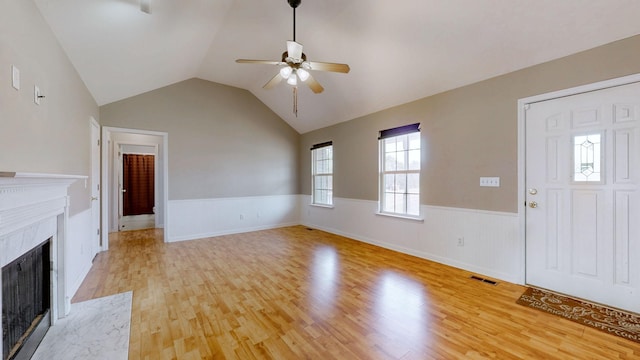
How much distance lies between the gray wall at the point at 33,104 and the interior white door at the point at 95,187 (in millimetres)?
858

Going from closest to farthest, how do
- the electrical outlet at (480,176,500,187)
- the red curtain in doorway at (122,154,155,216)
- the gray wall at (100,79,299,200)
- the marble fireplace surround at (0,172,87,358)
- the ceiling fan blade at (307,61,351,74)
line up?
1. the marble fireplace surround at (0,172,87,358)
2. the ceiling fan blade at (307,61,351,74)
3. the electrical outlet at (480,176,500,187)
4. the gray wall at (100,79,299,200)
5. the red curtain in doorway at (122,154,155,216)

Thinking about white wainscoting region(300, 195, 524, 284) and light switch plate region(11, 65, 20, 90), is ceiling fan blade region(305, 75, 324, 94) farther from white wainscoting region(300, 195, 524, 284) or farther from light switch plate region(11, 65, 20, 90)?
white wainscoting region(300, 195, 524, 284)

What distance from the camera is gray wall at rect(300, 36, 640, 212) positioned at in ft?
8.10

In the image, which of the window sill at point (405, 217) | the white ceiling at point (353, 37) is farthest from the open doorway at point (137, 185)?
the window sill at point (405, 217)

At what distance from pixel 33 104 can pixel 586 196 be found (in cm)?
478

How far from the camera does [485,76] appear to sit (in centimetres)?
315

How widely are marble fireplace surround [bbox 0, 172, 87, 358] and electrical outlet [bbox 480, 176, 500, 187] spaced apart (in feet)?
13.1

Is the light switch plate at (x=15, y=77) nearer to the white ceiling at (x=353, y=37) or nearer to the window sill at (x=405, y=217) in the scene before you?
the white ceiling at (x=353, y=37)

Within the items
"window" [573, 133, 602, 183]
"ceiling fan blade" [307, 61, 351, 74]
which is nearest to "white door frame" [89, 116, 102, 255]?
"ceiling fan blade" [307, 61, 351, 74]

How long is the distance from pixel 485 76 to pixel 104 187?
5.98 m

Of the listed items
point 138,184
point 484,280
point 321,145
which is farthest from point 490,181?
point 138,184

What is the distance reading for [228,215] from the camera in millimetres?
5570

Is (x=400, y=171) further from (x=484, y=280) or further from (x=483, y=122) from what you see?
(x=484, y=280)

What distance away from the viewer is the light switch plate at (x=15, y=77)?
156 cm
